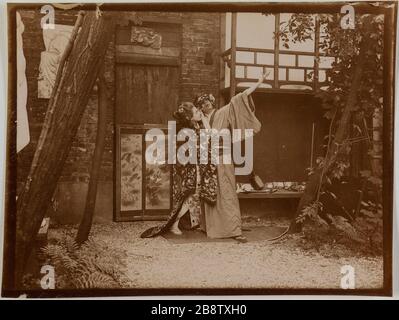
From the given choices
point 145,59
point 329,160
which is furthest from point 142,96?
point 329,160

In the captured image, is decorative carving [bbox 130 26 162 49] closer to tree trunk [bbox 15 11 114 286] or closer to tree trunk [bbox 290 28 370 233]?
tree trunk [bbox 15 11 114 286]

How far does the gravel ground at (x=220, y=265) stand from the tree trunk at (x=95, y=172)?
0.08 meters

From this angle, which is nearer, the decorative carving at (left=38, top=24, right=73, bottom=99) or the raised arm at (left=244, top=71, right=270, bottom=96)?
the decorative carving at (left=38, top=24, right=73, bottom=99)

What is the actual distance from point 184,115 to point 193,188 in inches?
24.7

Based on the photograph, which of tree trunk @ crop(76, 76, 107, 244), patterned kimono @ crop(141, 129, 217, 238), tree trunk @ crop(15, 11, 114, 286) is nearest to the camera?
tree trunk @ crop(15, 11, 114, 286)

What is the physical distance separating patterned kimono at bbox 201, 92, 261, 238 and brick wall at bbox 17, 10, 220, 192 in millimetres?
234

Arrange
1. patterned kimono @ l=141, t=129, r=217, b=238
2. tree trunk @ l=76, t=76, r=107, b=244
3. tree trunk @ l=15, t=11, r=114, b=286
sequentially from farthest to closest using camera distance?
patterned kimono @ l=141, t=129, r=217, b=238, tree trunk @ l=76, t=76, r=107, b=244, tree trunk @ l=15, t=11, r=114, b=286

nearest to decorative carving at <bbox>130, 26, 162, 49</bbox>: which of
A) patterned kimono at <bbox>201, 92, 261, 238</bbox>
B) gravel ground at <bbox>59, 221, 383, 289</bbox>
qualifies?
patterned kimono at <bbox>201, 92, 261, 238</bbox>

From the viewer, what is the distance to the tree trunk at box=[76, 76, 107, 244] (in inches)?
136

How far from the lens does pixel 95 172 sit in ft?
11.4

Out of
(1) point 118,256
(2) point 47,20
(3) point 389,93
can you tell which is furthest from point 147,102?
(3) point 389,93

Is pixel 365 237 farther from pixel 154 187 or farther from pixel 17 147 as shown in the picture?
pixel 17 147

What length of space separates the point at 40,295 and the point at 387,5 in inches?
146

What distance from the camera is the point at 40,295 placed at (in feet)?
11.2
